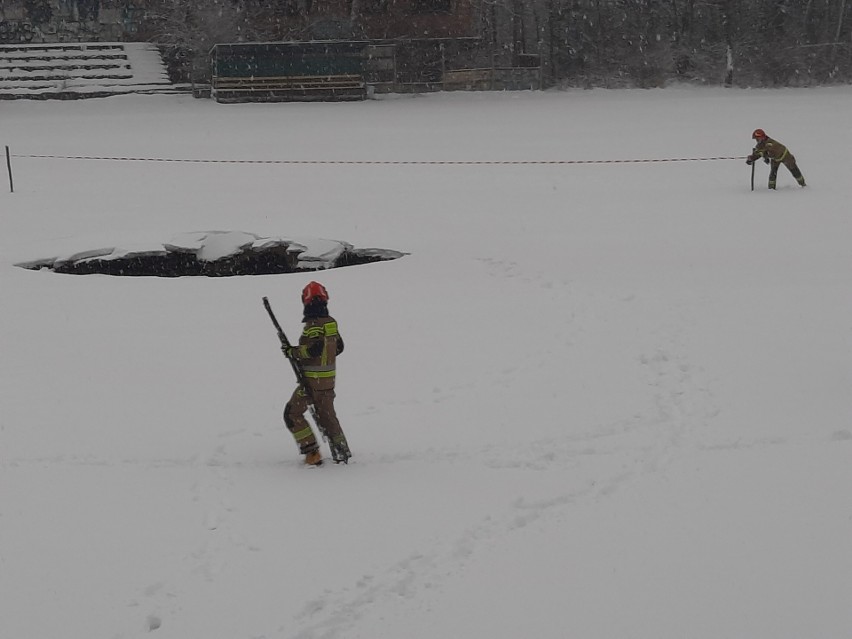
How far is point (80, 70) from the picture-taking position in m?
39.2

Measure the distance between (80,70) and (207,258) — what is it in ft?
86.9

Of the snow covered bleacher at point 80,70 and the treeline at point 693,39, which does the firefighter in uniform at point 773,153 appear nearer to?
the treeline at point 693,39

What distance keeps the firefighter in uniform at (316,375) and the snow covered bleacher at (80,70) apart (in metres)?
32.3

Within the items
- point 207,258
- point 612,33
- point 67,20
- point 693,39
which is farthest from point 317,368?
point 67,20

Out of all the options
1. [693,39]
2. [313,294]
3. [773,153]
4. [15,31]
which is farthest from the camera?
[693,39]

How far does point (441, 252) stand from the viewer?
17062 millimetres

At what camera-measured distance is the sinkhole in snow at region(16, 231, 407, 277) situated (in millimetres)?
16078

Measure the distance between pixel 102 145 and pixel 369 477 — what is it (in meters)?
23.8

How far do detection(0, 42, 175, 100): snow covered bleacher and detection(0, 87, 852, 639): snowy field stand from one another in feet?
52.9

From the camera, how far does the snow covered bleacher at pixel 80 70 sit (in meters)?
37.9

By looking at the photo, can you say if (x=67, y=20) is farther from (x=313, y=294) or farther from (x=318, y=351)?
(x=318, y=351)

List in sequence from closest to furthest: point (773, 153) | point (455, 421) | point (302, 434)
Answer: point (302, 434), point (455, 421), point (773, 153)

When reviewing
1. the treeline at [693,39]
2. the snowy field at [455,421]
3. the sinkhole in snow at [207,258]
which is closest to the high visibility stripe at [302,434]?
the snowy field at [455,421]

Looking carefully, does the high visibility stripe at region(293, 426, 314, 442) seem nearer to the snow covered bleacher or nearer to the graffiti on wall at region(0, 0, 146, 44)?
the snow covered bleacher
